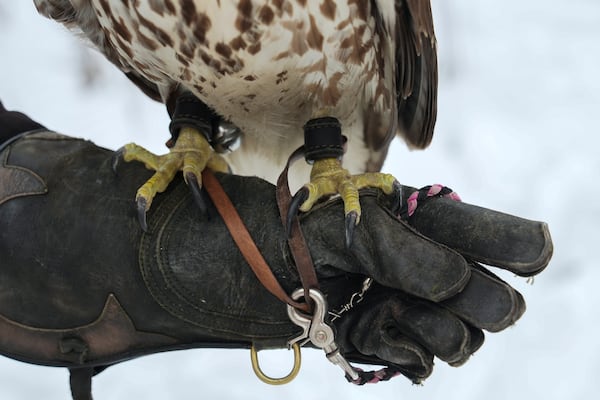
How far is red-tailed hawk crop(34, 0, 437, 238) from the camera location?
2.09m

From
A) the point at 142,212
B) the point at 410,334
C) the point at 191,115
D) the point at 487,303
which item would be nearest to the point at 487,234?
the point at 487,303

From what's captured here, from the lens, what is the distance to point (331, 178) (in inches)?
86.5

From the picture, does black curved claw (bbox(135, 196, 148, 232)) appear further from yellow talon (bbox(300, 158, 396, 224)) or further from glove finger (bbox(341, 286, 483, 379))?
glove finger (bbox(341, 286, 483, 379))

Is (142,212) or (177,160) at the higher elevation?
(177,160)

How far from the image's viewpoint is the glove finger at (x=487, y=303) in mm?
1823

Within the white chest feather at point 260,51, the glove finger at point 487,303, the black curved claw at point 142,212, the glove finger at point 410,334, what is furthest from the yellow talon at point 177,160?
A: the glove finger at point 487,303

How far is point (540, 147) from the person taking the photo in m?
4.02

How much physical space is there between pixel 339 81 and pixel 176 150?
1.55ft

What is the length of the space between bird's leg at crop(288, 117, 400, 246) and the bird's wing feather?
324 millimetres

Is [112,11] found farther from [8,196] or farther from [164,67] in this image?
[8,196]

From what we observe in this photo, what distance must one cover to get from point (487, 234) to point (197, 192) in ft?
2.27

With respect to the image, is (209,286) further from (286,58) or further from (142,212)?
(286,58)

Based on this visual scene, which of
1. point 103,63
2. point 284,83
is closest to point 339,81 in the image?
point 284,83

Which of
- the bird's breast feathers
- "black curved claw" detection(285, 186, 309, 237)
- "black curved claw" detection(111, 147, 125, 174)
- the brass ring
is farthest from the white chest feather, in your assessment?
the brass ring
